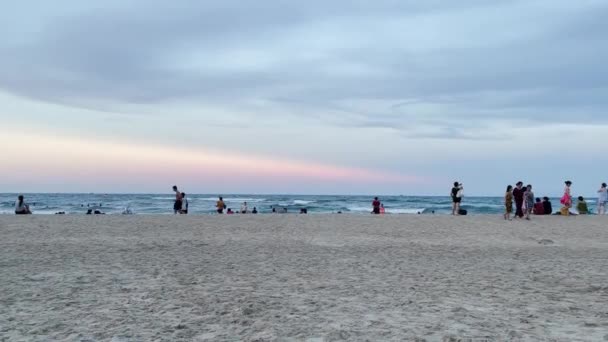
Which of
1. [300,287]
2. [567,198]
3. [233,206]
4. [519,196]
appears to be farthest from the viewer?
[233,206]

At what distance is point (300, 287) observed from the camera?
28.0 feet

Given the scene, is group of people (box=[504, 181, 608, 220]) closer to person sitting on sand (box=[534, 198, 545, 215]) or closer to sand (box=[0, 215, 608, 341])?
person sitting on sand (box=[534, 198, 545, 215])

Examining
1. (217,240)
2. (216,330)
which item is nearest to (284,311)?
(216,330)

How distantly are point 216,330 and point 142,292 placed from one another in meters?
2.50

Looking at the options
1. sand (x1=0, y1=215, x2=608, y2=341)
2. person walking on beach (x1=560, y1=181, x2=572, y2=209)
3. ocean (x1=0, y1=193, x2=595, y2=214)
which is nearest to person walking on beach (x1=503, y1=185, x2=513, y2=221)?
person walking on beach (x1=560, y1=181, x2=572, y2=209)

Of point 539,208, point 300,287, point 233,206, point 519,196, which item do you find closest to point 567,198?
point 539,208

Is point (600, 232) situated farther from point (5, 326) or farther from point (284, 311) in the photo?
point (5, 326)

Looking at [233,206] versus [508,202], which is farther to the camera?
[233,206]

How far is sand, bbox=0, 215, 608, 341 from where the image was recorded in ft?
19.9

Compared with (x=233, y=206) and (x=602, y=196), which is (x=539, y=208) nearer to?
(x=602, y=196)

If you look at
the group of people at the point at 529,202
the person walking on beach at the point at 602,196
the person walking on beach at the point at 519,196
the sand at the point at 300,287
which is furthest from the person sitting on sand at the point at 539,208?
the sand at the point at 300,287

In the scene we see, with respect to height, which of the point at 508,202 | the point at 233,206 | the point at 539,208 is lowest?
the point at 233,206

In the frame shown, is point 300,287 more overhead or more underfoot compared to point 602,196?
more underfoot

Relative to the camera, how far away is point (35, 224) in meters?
20.3
